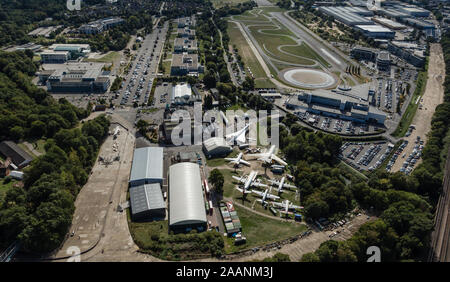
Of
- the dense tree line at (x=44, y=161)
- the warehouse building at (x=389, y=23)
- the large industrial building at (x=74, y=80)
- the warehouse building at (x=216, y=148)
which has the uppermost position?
the warehouse building at (x=389, y=23)

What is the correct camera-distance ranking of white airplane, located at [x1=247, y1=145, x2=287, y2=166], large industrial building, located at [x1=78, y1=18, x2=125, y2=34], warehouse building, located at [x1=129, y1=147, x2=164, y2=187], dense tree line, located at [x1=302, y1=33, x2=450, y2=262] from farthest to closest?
1. large industrial building, located at [x1=78, y1=18, x2=125, y2=34]
2. white airplane, located at [x1=247, y1=145, x2=287, y2=166]
3. warehouse building, located at [x1=129, y1=147, x2=164, y2=187]
4. dense tree line, located at [x1=302, y1=33, x2=450, y2=262]

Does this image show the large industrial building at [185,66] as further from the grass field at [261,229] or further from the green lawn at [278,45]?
the grass field at [261,229]

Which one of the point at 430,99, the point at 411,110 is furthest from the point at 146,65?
the point at 430,99

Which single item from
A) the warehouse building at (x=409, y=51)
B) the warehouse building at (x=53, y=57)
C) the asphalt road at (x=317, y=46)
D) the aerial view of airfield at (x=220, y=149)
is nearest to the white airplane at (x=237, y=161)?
the aerial view of airfield at (x=220, y=149)

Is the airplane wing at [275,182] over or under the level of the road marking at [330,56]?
under

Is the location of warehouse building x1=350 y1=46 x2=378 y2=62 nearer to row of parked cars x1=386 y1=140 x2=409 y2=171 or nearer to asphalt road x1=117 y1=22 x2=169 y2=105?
row of parked cars x1=386 y1=140 x2=409 y2=171

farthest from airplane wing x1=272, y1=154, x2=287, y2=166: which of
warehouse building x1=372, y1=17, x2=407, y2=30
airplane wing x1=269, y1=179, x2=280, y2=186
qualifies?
warehouse building x1=372, y1=17, x2=407, y2=30

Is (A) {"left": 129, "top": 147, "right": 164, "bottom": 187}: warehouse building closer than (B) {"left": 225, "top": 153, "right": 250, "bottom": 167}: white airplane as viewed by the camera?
Yes
